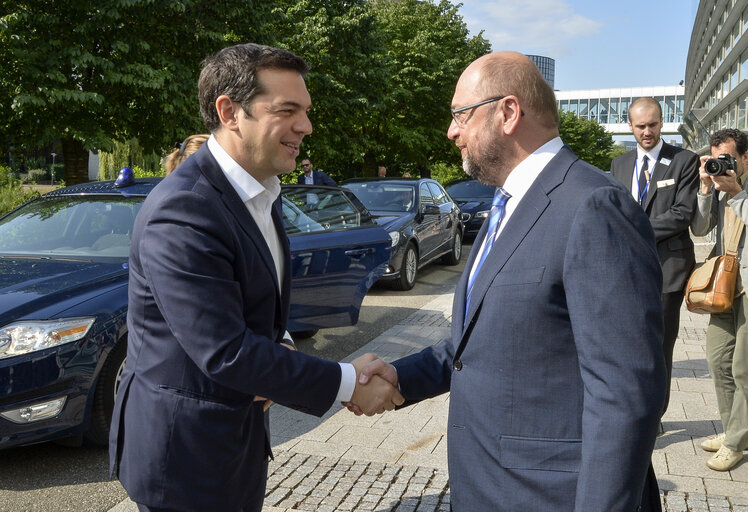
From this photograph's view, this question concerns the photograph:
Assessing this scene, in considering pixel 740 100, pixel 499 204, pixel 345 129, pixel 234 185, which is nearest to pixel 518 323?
pixel 499 204

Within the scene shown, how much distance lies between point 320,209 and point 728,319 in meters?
4.29

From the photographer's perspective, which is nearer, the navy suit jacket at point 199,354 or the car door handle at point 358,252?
the navy suit jacket at point 199,354

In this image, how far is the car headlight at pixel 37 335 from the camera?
3723 millimetres

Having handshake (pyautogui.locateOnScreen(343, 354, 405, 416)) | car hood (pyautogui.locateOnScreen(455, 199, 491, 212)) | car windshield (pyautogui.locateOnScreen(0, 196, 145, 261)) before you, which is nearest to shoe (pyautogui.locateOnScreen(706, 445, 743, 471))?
handshake (pyautogui.locateOnScreen(343, 354, 405, 416))

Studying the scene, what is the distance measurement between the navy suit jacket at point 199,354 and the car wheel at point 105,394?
7.33ft

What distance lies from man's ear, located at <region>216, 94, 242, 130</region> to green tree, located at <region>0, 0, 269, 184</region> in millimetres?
11528

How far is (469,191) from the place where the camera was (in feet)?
59.3

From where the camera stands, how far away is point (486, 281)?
5.67ft

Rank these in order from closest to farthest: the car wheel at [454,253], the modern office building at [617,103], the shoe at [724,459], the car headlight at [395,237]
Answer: the shoe at [724,459] → the car headlight at [395,237] → the car wheel at [454,253] → the modern office building at [617,103]

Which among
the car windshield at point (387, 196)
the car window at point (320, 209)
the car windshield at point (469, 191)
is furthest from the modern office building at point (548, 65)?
the car window at point (320, 209)

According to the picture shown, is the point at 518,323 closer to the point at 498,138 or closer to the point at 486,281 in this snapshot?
the point at 486,281

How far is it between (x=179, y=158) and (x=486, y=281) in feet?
11.7

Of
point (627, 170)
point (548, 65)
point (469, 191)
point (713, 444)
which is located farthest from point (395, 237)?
point (548, 65)

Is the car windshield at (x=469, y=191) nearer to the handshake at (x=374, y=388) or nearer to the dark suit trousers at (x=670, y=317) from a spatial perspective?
the dark suit trousers at (x=670, y=317)
